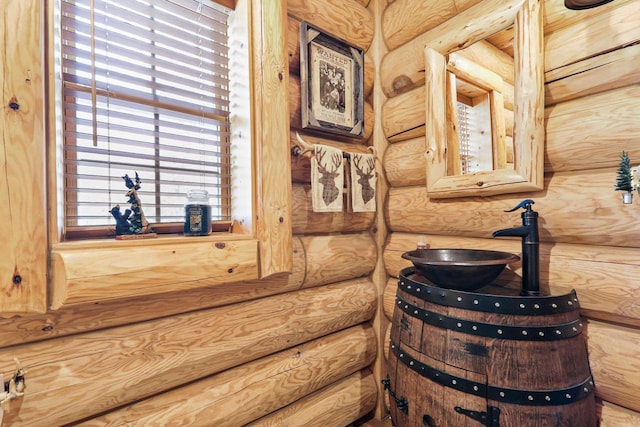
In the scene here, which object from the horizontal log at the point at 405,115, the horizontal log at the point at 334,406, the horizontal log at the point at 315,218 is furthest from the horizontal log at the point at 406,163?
the horizontal log at the point at 334,406

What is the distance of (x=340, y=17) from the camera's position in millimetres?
1675

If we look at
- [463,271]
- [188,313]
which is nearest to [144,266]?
[188,313]

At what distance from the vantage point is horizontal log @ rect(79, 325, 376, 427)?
1.09 meters

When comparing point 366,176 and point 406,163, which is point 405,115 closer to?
point 406,163

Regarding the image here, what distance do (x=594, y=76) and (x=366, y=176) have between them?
3.17 ft

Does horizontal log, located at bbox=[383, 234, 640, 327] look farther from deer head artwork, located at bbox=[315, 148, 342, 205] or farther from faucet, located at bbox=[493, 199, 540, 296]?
deer head artwork, located at bbox=[315, 148, 342, 205]

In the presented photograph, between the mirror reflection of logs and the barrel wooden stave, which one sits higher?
the mirror reflection of logs

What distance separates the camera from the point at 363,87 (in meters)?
1.76

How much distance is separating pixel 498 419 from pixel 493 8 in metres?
1.57

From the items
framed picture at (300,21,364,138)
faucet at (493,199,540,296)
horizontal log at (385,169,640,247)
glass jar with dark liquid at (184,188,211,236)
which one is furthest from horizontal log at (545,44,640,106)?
glass jar with dark liquid at (184,188,211,236)

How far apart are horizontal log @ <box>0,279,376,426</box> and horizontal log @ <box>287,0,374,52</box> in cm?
142

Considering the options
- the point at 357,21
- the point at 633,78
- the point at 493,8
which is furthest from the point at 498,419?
the point at 357,21

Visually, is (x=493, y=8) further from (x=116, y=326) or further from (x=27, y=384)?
(x=27, y=384)

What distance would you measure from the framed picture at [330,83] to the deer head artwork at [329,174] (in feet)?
0.62
